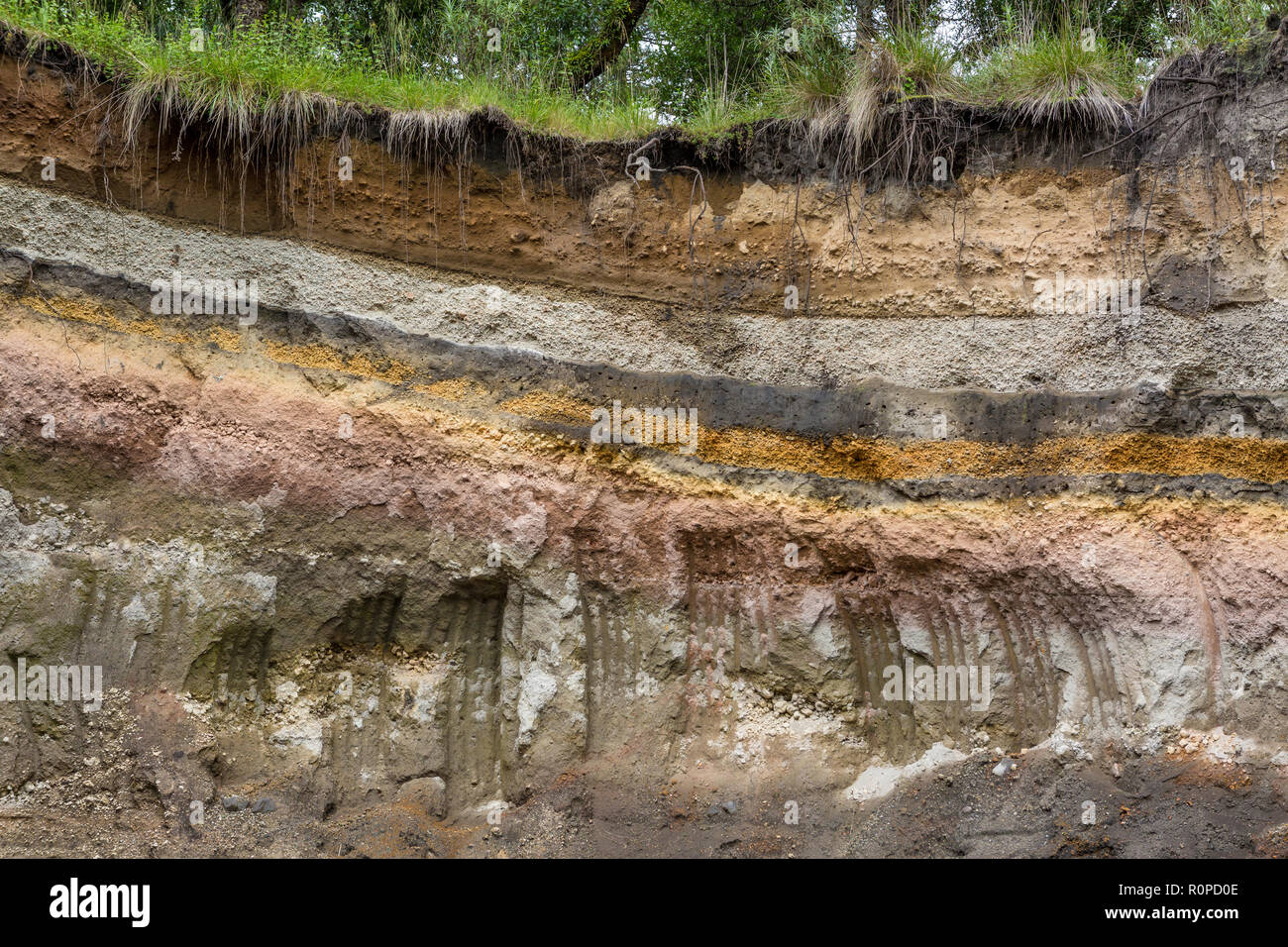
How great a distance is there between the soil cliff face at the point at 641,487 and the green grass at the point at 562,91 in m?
0.17

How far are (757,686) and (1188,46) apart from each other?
3950 mm

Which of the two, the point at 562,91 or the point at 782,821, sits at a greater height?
the point at 562,91

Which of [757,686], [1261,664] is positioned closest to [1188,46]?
[1261,664]

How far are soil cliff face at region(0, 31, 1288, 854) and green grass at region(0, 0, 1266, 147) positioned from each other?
6.8 inches

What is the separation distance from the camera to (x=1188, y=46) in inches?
204

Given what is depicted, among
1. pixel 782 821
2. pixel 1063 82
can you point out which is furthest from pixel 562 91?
pixel 782 821

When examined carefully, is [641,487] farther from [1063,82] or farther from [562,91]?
[1063,82]

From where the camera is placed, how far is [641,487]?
500 centimetres

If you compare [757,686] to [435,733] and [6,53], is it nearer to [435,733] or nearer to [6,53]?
[435,733]

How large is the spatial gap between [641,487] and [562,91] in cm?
254

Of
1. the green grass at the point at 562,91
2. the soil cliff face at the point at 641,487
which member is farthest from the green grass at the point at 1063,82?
the soil cliff face at the point at 641,487

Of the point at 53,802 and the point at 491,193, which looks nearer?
the point at 53,802

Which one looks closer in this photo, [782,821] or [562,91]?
[782,821]

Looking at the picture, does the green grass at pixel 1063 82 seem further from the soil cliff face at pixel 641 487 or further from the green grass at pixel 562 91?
the soil cliff face at pixel 641 487
